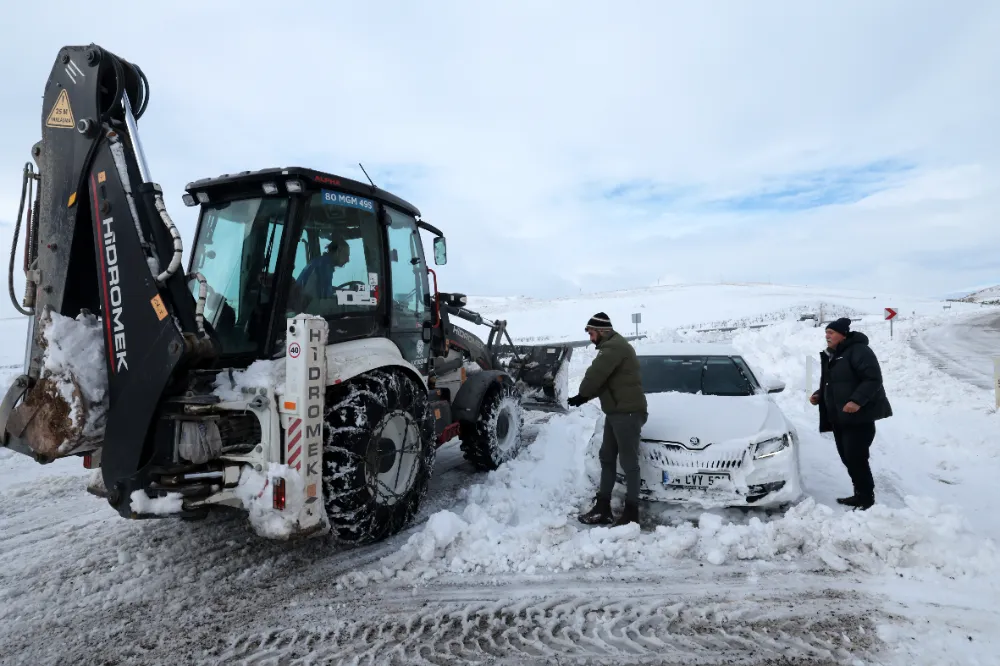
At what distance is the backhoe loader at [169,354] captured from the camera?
3.42 meters

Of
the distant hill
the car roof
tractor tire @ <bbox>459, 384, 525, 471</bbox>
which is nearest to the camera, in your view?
tractor tire @ <bbox>459, 384, 525, 471</bbox>

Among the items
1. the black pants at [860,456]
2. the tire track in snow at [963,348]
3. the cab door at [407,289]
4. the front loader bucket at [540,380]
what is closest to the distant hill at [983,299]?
the tire track in snow at [963,348]

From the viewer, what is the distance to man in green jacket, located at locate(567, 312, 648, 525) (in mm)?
4668

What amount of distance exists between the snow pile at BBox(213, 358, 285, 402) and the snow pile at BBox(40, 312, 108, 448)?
66 centimetres

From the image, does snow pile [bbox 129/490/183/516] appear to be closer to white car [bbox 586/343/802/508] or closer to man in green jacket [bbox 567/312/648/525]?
man in green jacket [bbox 567/312/648/525]

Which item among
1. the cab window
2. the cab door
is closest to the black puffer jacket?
the cab door

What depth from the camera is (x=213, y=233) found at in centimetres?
453

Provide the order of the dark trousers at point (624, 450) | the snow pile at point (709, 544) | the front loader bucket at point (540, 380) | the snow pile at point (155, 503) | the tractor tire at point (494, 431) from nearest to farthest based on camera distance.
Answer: the snow pile at point (155, 503) < the snow pile at point (709, 544) < the dark trousers at point (624, 450) < the tractor tire at point (494, 431) < the front loader bucket at point (540, 380)

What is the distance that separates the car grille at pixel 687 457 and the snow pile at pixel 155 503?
136 inches

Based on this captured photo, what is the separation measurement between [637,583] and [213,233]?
401 cm

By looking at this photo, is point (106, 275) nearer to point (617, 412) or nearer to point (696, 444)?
point (617, 412)

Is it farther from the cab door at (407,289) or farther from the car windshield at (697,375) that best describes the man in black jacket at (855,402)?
the cab door at (407,289)

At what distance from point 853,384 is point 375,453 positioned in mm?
Answer: 3924

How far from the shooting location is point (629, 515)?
180 inches
